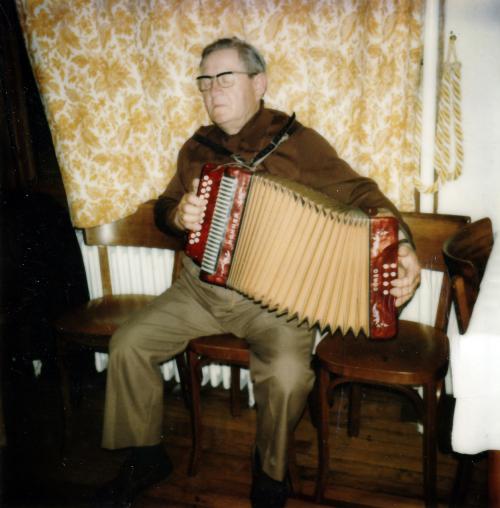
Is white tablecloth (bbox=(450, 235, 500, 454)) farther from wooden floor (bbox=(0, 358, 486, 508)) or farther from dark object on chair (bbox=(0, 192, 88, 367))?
dark object on chair (bbox=(0, 192, 88, 367))

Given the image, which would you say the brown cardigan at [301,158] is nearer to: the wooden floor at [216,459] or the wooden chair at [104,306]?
the wooden chair at [104,306]

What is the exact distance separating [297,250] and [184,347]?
57cm

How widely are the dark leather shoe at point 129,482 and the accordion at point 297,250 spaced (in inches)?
26.2

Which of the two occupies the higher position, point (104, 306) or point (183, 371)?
point (104, 306)

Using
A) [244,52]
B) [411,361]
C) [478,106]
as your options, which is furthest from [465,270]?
[244,52]

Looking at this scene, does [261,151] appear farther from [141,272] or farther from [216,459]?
[216,459]

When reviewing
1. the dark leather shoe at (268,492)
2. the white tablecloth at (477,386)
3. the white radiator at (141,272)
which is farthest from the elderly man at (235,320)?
the white tablecloth at (477,386)

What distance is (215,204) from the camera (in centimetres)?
137

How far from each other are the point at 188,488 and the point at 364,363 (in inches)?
28.5

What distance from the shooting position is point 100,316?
1777mm

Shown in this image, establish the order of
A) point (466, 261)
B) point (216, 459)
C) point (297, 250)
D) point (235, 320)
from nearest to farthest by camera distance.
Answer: point (466, 261) < point (297, 250) < point (235, 320) < point (216, 459)

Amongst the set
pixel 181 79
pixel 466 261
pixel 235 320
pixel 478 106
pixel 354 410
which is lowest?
pixel 354 410

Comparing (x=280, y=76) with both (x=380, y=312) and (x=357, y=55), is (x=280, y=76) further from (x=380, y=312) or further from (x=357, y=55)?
(x=380, y=312)

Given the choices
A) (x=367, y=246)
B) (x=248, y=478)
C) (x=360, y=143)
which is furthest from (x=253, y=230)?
(x=248, y=478)
